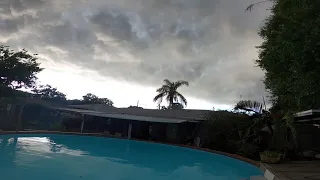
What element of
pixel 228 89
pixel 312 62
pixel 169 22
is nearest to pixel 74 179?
pixel 312 62

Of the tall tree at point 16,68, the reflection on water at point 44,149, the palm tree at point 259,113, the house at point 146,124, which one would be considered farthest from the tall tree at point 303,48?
the tall tree at point 16,68

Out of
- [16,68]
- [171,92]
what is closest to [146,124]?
[171,92]

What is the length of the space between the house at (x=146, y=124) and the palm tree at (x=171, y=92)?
5.88 metres

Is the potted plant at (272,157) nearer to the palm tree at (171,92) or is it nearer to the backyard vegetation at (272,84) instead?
the backyard vegetation at (272,84)

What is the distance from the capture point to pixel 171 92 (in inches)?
1275

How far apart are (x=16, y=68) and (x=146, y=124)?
42.2 ft

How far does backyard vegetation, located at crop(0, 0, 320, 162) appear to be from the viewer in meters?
6.35

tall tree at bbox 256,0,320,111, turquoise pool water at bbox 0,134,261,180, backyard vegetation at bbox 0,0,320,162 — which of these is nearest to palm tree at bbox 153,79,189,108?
backyard vegetation at bbox 0,0,320,162

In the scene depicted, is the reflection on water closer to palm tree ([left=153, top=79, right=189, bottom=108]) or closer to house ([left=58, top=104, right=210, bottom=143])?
house ([left=58, top=104, right=210, bottom=143])

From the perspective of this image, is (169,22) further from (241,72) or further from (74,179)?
(74,179)

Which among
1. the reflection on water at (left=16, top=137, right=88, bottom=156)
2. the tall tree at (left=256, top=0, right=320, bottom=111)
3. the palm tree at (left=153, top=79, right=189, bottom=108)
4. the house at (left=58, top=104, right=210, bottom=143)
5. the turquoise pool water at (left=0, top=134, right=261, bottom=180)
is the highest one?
the palm tree at (left=153, top=79, right=189, bottom=108)

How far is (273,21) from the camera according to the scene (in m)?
10.3

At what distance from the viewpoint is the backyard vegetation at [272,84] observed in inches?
250

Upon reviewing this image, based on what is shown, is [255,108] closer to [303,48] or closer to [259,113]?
[259,113]
